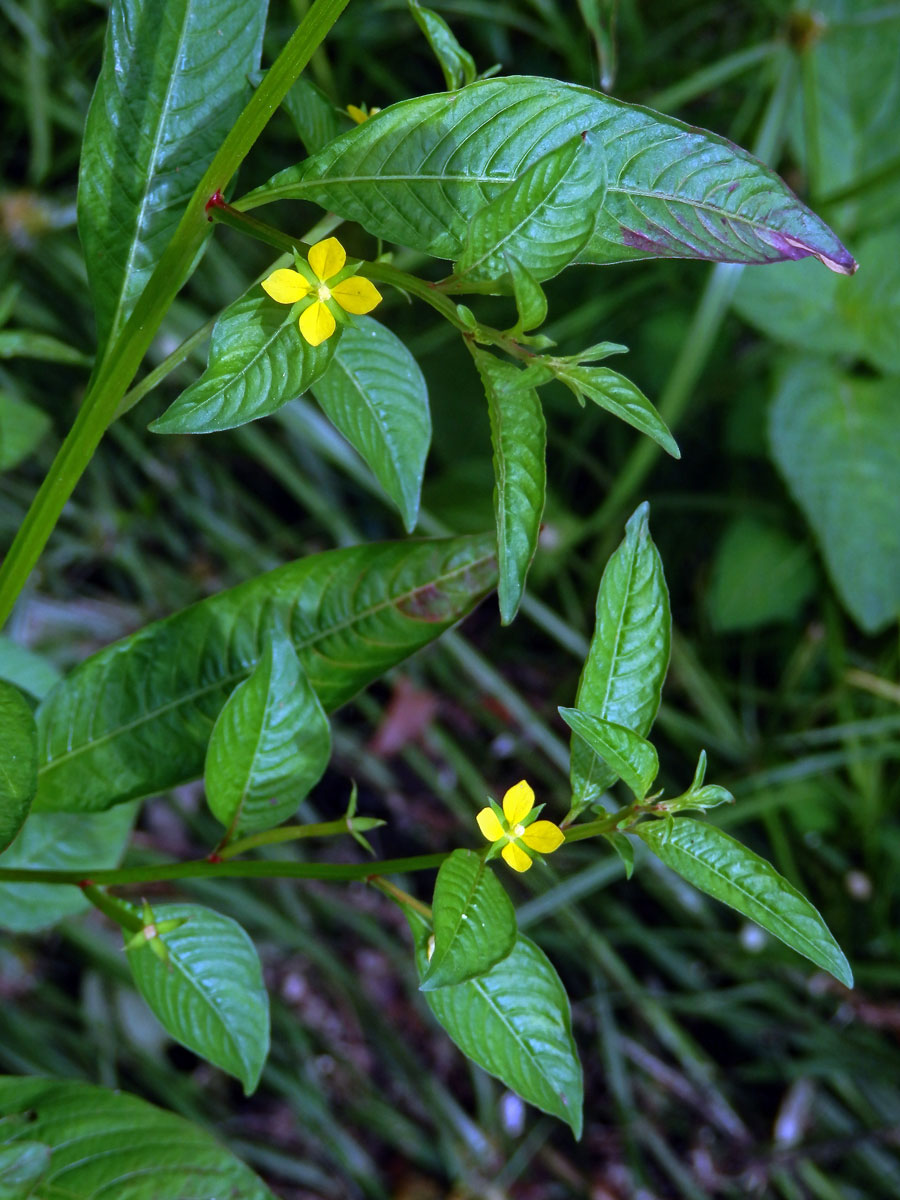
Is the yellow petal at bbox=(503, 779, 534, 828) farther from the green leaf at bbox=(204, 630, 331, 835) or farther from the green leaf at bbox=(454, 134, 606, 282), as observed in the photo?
the green leaf at bbox=(454, 134, 606, 282)

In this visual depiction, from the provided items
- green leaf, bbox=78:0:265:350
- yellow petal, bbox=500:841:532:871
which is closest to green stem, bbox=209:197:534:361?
green leaf, bbox=78:0:265:350

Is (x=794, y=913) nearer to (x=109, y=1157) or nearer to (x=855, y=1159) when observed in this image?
(x=109, y=1157)

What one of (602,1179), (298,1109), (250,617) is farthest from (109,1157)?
(602,1179)

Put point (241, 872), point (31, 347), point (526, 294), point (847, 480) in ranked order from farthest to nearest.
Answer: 1. point (847, 480)
2. point (31, 347)
3. point (241, 872)
4. point (526, 294)

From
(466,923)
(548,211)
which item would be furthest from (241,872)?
(548,211)

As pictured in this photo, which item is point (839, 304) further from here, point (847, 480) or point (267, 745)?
point (267, 745)

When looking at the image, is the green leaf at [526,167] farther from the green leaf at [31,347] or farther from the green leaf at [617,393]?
the green leaf at [31,347]

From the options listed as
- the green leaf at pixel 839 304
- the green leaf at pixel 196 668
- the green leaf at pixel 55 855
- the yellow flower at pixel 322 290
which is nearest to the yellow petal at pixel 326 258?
the yellow flower at pixel 322 290
